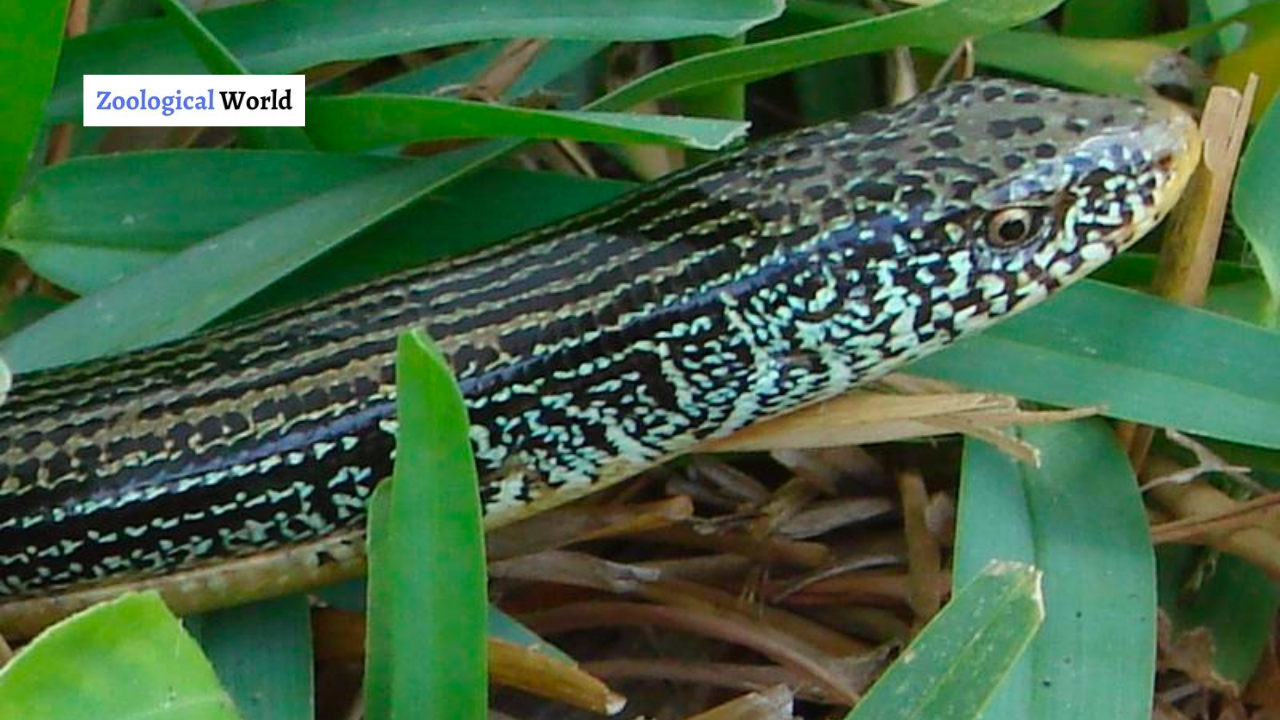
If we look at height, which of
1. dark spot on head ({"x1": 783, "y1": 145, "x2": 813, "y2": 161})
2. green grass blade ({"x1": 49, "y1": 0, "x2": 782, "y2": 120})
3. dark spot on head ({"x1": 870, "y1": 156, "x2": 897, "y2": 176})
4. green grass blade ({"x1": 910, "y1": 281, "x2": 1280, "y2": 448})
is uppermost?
green grass blade ({"x1": 49, "y1": 0, "x2": 782, "y2": 120})

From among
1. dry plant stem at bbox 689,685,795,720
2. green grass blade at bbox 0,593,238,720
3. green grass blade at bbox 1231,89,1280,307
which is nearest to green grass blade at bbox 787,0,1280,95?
green grass blade at bbox 1231,89,1280,307

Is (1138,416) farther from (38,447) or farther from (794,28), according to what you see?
(38,447)

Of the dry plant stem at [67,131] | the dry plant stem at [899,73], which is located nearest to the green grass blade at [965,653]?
the dry plant stem at [899,73]

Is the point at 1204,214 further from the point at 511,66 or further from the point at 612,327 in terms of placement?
the point at 511,66

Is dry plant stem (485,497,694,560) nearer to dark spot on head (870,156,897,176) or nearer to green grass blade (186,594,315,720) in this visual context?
green grass blade (186,594,315,720)

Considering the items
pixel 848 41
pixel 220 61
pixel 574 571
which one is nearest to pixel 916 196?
pixel 848 41

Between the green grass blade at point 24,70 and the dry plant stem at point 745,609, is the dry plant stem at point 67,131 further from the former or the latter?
the dry plant stem at point 745,609
